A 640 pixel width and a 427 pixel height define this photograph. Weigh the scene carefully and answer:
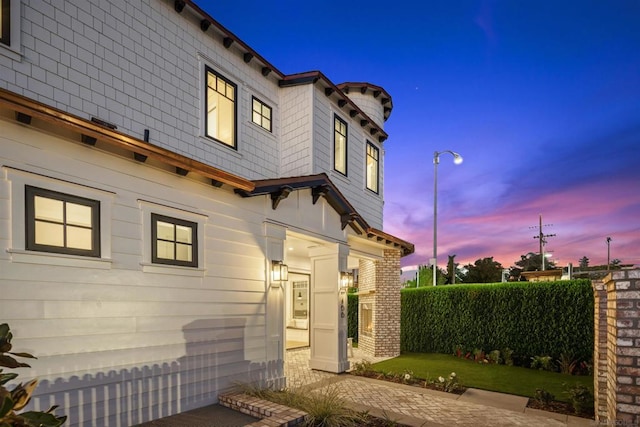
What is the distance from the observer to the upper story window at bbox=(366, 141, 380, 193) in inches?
474

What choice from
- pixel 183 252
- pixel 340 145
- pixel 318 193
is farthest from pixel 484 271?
pixel 183 252

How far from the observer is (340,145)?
10.5 meters

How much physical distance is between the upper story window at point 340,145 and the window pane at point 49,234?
22.8 feet

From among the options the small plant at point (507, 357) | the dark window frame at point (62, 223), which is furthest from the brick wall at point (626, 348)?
the small plant at point (507, 357)

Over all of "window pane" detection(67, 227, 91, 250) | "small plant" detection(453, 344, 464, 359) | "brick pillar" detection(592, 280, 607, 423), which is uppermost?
"window pane" detection(67, 227, 91, 250)

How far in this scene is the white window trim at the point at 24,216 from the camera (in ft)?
12.2

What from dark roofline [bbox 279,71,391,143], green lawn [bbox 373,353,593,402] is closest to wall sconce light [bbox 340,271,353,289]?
green lawn [bbox 373,353,593,402]

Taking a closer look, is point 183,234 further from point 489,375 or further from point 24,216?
point 489,375

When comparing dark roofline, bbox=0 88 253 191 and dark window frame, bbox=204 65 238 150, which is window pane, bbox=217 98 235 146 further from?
dark roofline, bbox=0 88 253 191

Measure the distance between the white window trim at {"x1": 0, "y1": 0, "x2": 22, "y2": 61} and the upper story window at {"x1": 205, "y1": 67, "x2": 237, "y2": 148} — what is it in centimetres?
313

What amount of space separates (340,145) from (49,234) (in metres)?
7.69

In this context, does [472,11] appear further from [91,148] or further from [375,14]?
[91,148]

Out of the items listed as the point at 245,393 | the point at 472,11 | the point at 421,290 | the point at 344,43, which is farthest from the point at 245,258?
the point at 344,43

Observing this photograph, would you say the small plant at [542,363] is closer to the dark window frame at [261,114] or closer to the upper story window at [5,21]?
the dark window frame at [261,114]
